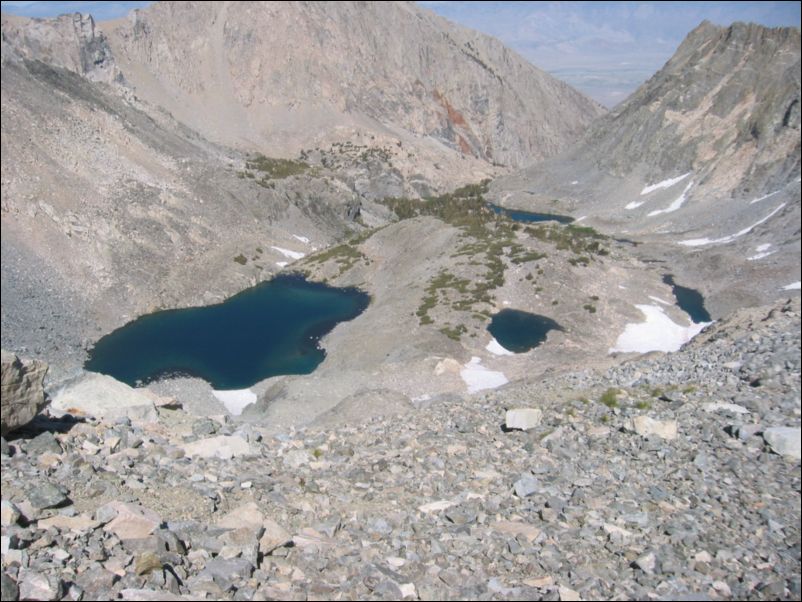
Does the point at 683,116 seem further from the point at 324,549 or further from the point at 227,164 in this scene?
the point at 324,549

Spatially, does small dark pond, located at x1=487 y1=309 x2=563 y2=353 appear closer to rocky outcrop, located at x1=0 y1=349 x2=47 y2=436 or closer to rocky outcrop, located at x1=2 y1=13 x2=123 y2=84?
rocky outcrop, located at x1=0 y1=349 x2=47 y2=436

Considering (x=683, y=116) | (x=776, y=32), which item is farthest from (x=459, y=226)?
(x=776, y=32)

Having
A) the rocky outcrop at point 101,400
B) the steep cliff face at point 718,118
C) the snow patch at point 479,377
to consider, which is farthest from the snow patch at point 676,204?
the rocky outcrop at point 101,400

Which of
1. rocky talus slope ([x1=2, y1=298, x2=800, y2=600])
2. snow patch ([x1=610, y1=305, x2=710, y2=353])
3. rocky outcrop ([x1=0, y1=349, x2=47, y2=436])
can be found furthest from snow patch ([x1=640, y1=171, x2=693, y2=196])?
rocky outcrop ([x1=0, y1=349, x2=47, y2=436])

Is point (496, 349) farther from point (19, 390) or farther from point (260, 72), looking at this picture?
point (260, 72)

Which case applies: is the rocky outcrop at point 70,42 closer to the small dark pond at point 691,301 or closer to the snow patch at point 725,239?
the small dark pond at point 691,301

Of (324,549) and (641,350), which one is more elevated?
(324,549)
